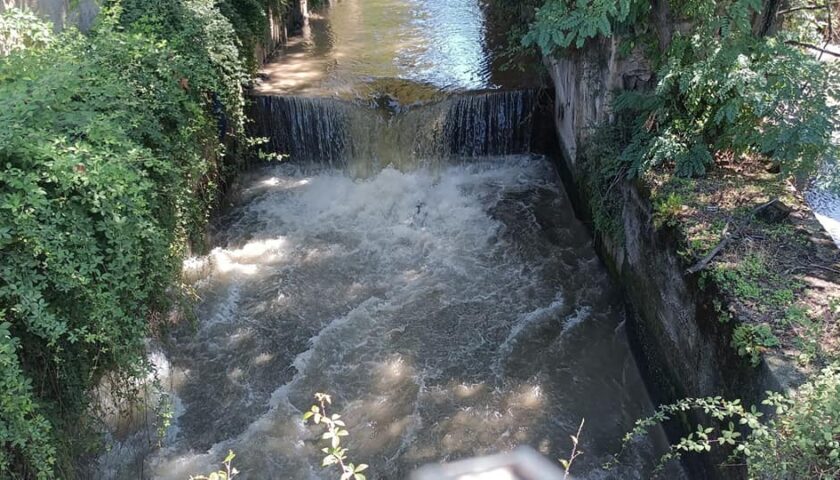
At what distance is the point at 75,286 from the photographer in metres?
3.50

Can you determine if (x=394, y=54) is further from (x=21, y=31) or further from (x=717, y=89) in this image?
(x=717, y=89)

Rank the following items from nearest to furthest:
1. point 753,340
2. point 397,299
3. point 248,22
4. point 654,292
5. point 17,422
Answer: point 17,422, point 753,340, point 654,292, point 397,299, point 248,22

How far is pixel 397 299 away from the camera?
20.6ft

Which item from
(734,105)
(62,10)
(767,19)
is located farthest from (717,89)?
(62,10)

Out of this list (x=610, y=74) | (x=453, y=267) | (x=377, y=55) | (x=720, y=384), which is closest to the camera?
(x=720, y=384)

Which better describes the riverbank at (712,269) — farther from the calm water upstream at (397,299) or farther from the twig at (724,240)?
the calm water upstream at (397,299)

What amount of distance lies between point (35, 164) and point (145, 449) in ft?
7.54

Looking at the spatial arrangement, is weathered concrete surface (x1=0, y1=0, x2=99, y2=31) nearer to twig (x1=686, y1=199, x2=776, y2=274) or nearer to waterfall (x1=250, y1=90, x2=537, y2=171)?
waterfall (x1=250, y1=90, x2=537, y2=171)

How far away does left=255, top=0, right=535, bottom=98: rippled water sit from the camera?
8.91 metres

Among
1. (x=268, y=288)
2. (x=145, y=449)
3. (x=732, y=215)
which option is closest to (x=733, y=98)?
(x=732, y=215)

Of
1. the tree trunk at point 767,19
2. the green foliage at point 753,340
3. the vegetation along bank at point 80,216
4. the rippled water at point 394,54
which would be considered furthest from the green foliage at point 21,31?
the tree trunk at point 767,19

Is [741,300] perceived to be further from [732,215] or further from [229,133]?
[229,133]

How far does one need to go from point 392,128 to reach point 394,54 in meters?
2.46

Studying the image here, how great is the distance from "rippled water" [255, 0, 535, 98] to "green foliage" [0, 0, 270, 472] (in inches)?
143
